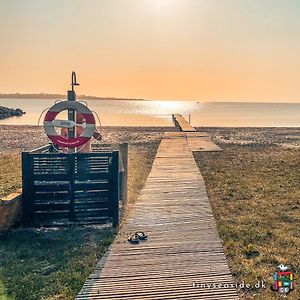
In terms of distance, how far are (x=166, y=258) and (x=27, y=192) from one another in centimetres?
279

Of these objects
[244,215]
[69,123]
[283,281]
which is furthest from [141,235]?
[69,123]

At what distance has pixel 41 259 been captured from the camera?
195 inches

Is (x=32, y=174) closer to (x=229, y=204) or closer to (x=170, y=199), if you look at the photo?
(x=170, y=199)

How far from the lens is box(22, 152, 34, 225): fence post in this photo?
6086 millimetres

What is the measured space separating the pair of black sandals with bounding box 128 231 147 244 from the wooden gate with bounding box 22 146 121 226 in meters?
0.90

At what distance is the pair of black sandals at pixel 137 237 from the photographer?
5186mm

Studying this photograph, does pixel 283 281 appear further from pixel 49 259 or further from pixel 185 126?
pixel 185 126

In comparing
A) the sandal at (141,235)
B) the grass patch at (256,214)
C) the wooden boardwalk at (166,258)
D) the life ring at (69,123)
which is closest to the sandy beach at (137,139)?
the grass patch at (256,214)

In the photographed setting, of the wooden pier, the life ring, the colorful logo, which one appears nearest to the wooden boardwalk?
the colorful logo

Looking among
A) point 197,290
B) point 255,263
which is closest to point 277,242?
point 255,263

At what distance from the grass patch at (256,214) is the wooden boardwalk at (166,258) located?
27 centimetres

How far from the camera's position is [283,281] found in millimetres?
4172

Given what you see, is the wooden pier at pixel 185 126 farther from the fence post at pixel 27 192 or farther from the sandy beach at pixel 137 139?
the fence post at pixel 27 192

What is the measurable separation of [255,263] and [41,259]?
2.80m
